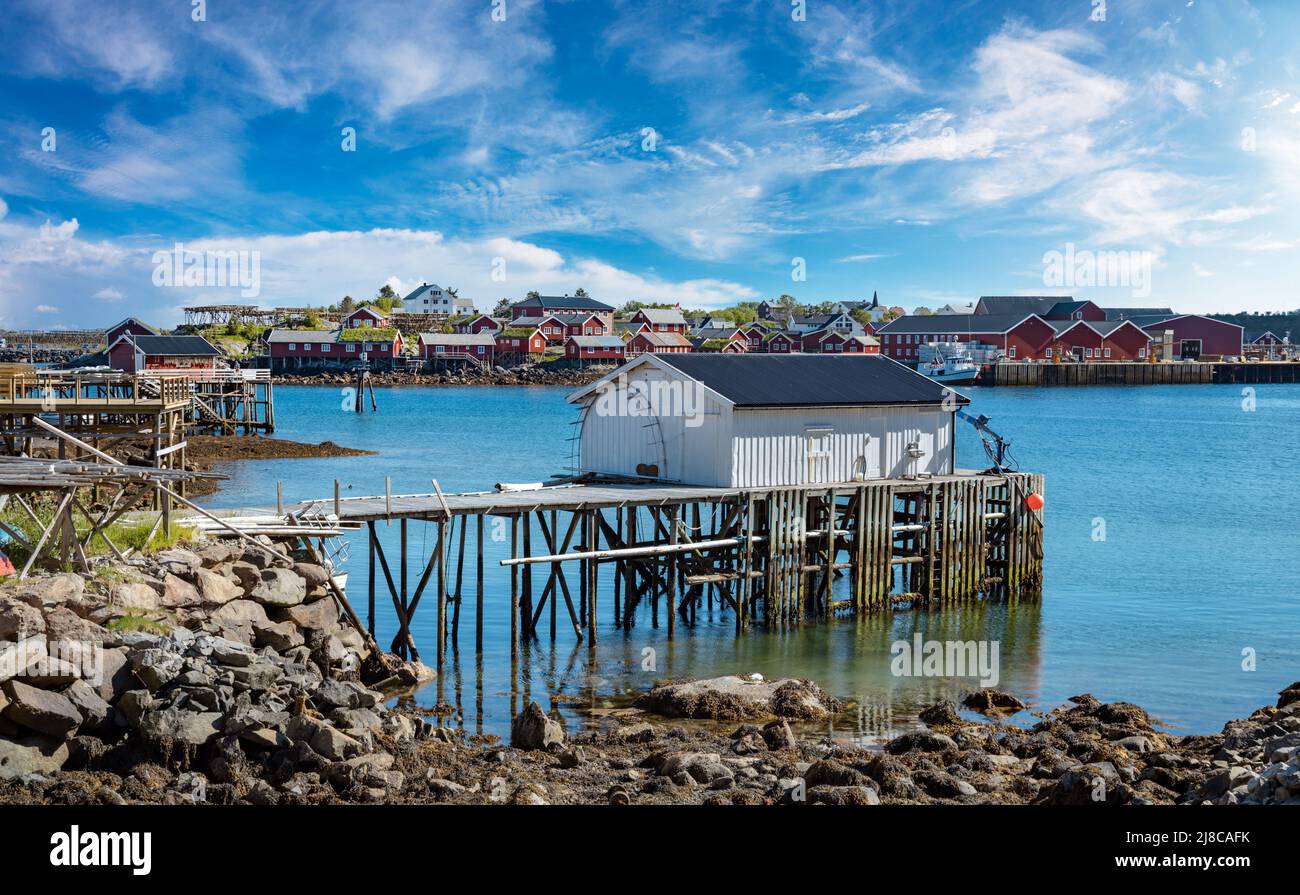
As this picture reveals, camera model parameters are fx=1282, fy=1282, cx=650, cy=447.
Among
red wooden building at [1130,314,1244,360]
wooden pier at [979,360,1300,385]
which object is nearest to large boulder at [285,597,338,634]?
wooden pier at [979,360,1300,385]

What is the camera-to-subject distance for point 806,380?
29984 mm

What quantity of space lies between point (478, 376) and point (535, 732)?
4885 inches

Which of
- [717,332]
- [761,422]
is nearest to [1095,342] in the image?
[717,332]

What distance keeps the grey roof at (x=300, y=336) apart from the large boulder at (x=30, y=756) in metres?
127

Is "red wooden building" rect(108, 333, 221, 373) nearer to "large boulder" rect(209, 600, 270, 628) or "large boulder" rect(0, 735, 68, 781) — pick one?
"large boulder" rect(209, 600, 270, 628)

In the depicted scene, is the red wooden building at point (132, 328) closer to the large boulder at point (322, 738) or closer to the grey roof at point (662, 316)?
the grey roof at point (662, 316)

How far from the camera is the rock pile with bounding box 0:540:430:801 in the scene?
13.4m

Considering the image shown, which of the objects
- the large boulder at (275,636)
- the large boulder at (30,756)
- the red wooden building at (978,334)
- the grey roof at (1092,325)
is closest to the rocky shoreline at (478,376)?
the red wooden building at (978,334)

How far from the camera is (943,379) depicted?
131 meters

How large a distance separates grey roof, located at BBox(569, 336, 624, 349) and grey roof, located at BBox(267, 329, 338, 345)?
86.1 feet
